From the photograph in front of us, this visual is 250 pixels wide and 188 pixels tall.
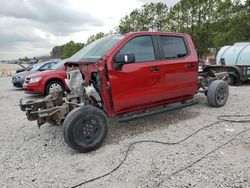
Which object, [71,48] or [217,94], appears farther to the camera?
[71,48]

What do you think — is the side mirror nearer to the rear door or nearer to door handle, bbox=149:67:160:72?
door handle, bbox=149:67:160:72

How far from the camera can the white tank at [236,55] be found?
487 inches

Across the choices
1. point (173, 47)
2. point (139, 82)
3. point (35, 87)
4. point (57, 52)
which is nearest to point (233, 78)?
point (173, 47)

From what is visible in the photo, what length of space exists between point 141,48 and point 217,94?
120 inches

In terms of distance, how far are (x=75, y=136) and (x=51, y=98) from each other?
5.27 ft

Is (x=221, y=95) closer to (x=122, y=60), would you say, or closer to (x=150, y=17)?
(x=122, y=60)

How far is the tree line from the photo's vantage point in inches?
920

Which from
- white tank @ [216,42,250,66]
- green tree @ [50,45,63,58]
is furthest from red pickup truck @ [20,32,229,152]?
green tree @ [50,45,63,58]

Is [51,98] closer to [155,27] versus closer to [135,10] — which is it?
[155,27]

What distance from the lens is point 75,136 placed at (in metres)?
4.61

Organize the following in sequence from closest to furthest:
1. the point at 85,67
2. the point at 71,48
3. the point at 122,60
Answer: the point at 122,60 → the point at 85,67 → the point at 71,48

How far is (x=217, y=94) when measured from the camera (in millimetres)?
7477

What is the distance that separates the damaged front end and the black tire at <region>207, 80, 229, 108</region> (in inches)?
137

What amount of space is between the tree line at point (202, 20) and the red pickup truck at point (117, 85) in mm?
19133
